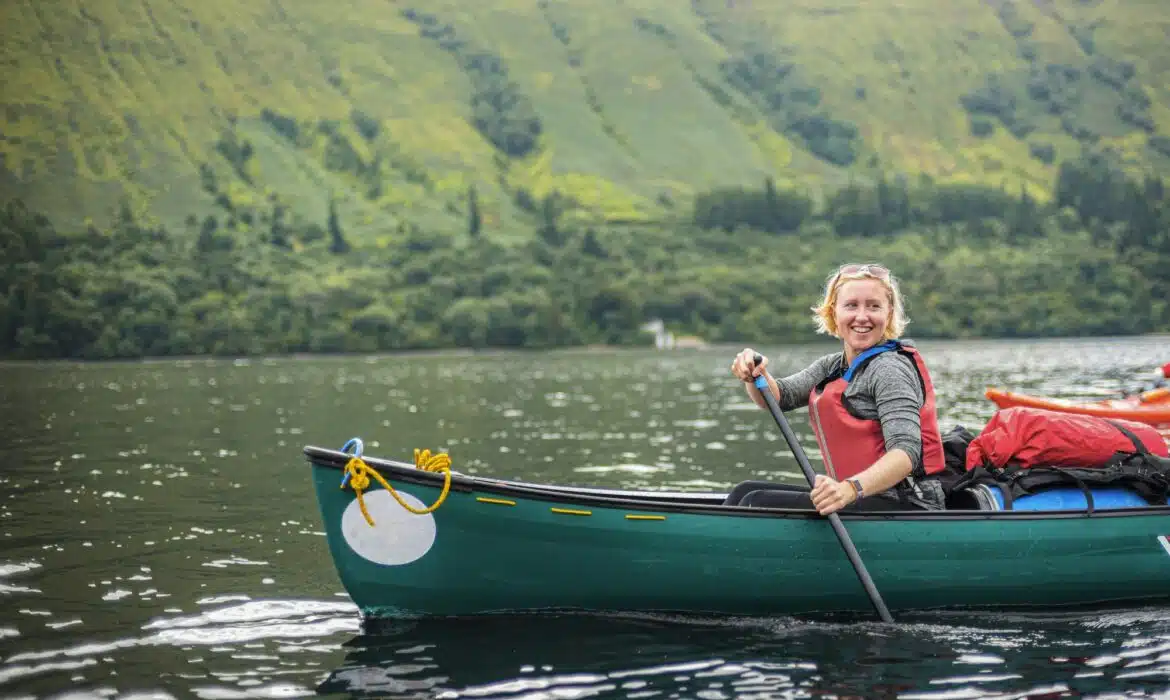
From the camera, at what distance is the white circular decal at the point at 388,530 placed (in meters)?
9.32

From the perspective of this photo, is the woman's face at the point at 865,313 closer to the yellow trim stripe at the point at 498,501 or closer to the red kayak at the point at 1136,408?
the yellow trim stripe at the point at 498,501

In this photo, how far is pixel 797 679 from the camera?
864 cm

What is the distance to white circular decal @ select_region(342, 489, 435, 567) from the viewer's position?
9.32 m

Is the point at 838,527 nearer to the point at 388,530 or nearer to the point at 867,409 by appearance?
the point at 867,409

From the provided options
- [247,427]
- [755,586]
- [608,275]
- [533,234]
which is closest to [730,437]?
[247,427]

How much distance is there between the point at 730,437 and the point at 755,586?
18.7 meters

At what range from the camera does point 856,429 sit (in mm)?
9375

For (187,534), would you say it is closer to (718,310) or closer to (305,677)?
(305,677)

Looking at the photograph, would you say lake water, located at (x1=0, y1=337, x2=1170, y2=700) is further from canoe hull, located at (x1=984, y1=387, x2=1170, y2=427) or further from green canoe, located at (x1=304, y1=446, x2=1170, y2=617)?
canoe hull, located at (x1=984, y1=387, x2=1170, y2=427)

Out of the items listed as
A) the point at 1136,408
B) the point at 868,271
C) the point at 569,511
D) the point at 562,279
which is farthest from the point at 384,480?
the point at 562,279

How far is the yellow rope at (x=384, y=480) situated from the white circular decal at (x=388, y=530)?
49mm

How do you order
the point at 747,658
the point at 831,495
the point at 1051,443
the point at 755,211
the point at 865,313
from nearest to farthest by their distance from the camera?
1. the point at 831,495
2. the point at 747,658
3. the point at 865,313
4. the point at 1051,443
5. the point at 755,211

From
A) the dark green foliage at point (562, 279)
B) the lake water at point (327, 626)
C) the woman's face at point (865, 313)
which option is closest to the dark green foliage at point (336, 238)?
the dark green foliage at point (562, 279)

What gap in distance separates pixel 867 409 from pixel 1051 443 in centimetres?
216
